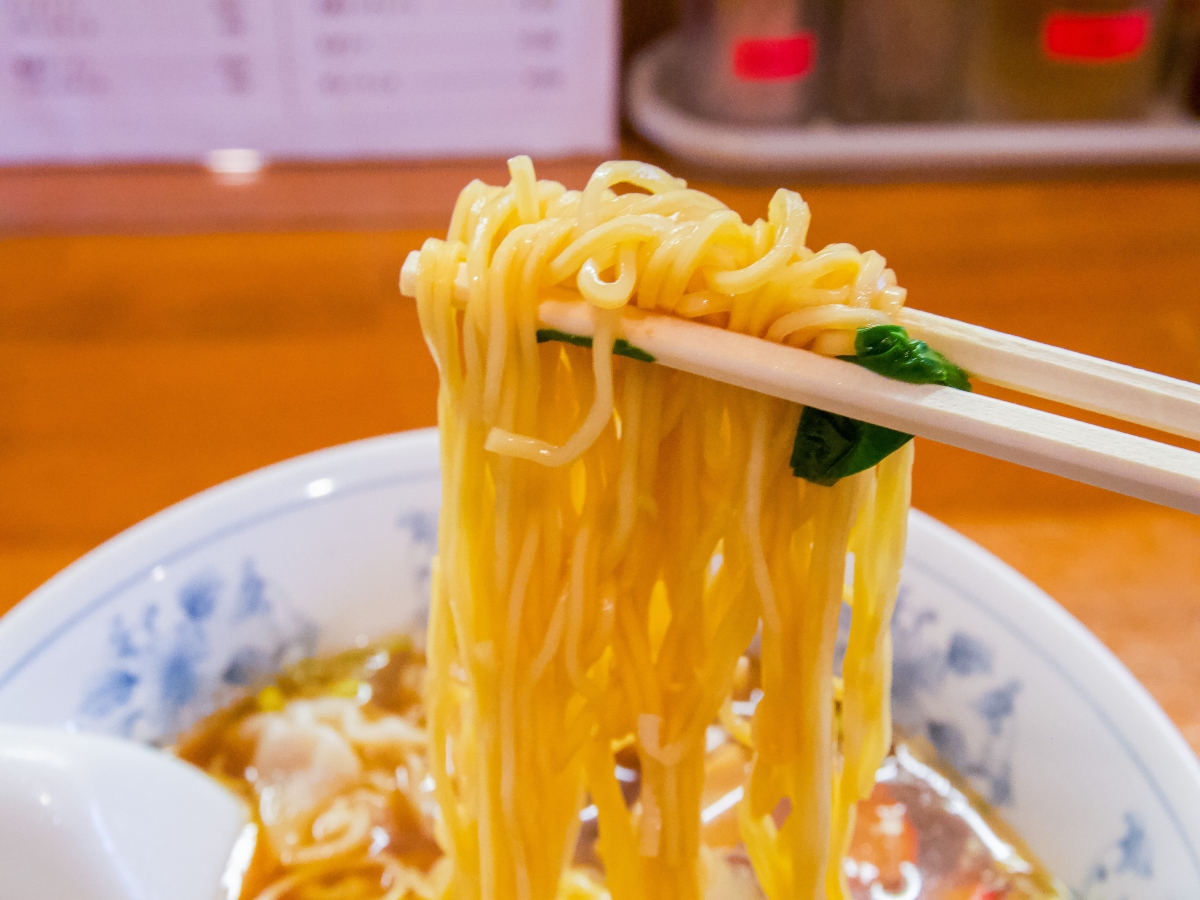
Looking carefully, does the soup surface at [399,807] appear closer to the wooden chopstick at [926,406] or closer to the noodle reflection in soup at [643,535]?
the noodle reflection in soup at [643,535]

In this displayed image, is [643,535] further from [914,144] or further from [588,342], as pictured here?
[914,144]

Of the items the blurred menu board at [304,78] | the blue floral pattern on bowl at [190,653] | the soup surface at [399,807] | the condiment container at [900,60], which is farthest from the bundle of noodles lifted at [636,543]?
the condiment container at [900,60]

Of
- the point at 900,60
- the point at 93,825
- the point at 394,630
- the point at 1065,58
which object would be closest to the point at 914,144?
A: the point at 900,60

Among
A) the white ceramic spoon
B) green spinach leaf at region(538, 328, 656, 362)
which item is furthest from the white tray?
the white ceramic spoon

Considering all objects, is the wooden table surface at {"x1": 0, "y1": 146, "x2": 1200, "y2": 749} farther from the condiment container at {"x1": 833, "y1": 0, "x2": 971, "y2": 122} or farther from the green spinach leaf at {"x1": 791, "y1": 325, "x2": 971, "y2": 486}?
the green spinach leaf at {"x1": 791, "y1": 325, "x2": 971, "y2": 486}

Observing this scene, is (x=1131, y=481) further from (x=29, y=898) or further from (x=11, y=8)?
(x=11, y=8)

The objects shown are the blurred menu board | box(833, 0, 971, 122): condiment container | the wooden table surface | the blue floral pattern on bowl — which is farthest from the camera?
box(833, 0, 971, 122): condiment container
